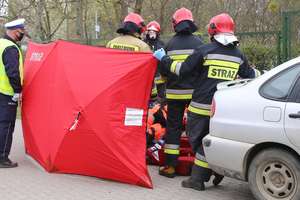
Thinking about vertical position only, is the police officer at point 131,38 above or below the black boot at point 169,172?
above

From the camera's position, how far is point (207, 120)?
6500 millimetres

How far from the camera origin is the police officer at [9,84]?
24.3 ft

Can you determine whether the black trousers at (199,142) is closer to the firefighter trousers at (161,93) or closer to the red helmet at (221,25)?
the red helmet at (221,25)

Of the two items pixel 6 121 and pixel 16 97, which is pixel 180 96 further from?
pixel 6 121

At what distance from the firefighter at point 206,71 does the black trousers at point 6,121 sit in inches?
94.4

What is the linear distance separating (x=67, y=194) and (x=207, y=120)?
1829 millimetres

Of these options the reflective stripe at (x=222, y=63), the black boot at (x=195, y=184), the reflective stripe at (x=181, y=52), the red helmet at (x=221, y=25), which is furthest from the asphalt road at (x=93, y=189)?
the red helmet at (x=221, y=25)

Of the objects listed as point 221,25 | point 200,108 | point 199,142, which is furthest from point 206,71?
point 199,142

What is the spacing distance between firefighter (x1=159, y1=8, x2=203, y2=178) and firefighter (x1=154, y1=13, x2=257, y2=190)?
0.44 metres

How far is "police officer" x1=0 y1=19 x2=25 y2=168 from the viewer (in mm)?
7406

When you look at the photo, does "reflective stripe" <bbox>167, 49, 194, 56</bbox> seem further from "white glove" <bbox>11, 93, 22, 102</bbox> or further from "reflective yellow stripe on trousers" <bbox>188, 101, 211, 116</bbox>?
"white glove" <bbox>11, 93, 22, 102</bbox>

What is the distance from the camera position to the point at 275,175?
545 cm

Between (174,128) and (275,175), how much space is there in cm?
198

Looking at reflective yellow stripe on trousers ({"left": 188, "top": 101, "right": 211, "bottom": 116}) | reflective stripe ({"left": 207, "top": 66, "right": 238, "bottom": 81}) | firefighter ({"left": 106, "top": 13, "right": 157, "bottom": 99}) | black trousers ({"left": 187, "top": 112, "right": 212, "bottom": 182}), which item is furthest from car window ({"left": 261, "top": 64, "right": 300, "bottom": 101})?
firefighter ({"left": 106, "top": 13, "right": 157, "bottom": 99})
